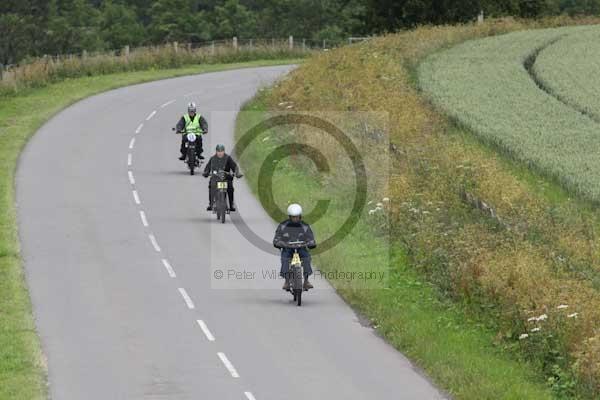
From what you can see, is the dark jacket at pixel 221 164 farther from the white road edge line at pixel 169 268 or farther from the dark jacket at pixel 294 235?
the dark jacket at pixel 294 235

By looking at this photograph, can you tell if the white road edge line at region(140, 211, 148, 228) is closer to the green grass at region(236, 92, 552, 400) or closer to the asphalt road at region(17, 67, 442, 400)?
the asphalt road at region(17, 67, 442, 400)

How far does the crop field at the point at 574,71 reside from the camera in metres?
45.8

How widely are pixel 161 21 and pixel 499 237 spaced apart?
116 meters

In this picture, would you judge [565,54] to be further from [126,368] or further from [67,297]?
[126,368]

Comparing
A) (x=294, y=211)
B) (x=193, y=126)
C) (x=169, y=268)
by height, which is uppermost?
(x=294, y=211)

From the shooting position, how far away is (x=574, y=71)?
178 feet

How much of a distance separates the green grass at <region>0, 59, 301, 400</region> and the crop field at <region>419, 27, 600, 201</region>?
1209 cm

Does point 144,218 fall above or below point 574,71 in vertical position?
below

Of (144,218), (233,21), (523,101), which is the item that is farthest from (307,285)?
(233,21)

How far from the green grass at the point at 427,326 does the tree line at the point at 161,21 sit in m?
88.7

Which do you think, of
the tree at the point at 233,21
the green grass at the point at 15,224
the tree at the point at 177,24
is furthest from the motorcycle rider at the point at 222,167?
the tree at the point at 233,21

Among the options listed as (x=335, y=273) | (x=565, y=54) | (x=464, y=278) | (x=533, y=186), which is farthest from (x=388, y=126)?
(x=565, y=54)

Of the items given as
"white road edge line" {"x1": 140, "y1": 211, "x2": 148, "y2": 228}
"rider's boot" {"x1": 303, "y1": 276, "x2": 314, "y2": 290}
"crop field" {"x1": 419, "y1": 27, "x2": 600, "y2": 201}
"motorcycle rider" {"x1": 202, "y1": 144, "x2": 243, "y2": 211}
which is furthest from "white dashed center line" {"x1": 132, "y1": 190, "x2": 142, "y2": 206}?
"rider's boot" {"x1": 303, "y1": 276, "x2": 314, "y2": 290}

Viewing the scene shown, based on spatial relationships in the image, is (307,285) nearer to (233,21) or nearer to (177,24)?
(177,24)
